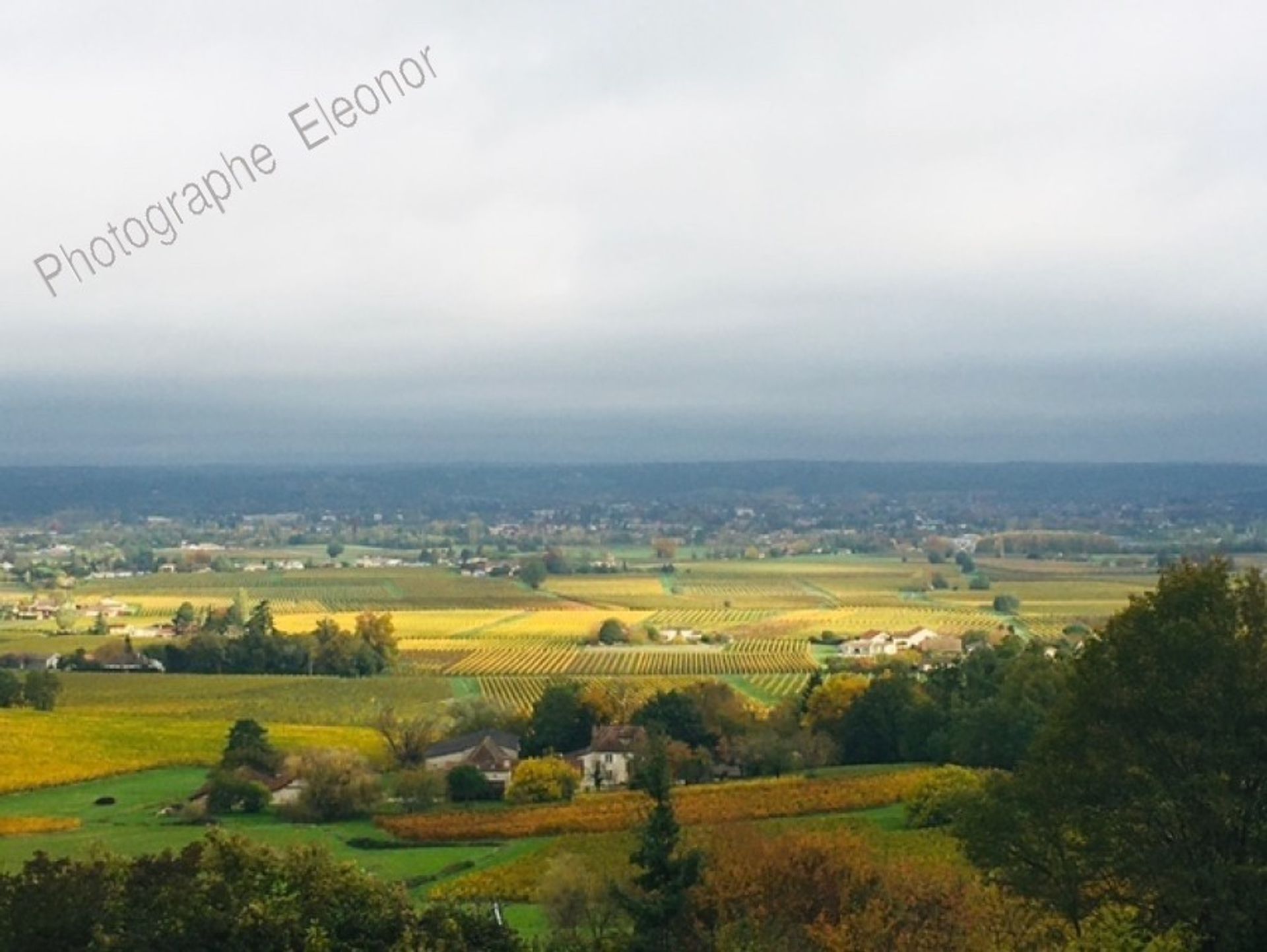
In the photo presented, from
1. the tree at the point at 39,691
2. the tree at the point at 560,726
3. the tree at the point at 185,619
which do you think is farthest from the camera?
the tree at the point at 185,619

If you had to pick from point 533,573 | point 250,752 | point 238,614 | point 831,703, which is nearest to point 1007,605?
point 831,703

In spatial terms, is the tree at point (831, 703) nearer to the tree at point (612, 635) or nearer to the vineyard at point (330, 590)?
the tree at point (612, 635)

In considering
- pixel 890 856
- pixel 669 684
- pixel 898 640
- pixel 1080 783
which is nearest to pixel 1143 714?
pixel 1080 783

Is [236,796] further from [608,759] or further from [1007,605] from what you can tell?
[1007,605]

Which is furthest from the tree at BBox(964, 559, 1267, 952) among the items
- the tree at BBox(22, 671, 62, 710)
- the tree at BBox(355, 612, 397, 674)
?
the tree at BBox(355, 612, 397, 674)

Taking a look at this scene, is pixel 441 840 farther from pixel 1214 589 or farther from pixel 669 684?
pixel 669 684

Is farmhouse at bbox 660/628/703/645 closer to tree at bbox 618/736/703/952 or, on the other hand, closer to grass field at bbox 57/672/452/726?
grass field at bbox 57/672/452/726

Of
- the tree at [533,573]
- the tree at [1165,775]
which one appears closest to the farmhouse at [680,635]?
the tree at [533,573]
